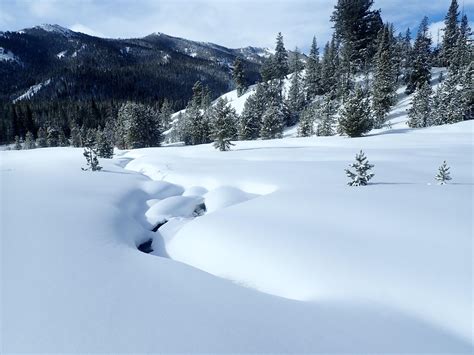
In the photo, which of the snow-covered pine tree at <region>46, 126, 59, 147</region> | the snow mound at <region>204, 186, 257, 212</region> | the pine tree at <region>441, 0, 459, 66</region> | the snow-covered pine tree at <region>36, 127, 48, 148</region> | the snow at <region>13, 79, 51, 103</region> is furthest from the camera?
the snow at <region>13, 79, 51, 103</region>

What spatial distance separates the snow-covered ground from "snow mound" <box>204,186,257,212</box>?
4.86 feet

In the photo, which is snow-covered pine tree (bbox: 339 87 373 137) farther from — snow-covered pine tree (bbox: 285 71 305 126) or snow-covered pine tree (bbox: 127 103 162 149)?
snow-covered pine tree (bbox: 127 103 162 149)

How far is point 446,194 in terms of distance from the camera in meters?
8.76

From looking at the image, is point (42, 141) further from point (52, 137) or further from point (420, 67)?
point (420, 67)

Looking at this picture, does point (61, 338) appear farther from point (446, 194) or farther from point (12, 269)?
point (446, 194)

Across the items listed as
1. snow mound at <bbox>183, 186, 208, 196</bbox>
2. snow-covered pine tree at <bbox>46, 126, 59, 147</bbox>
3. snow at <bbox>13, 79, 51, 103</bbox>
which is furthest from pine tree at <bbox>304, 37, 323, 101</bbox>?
snow at <bbox>13, 79, 51, 103</bbox>

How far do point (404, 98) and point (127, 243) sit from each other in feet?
185

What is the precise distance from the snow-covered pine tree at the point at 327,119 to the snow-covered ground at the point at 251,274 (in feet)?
119

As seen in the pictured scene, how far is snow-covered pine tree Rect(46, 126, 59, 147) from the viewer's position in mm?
86812

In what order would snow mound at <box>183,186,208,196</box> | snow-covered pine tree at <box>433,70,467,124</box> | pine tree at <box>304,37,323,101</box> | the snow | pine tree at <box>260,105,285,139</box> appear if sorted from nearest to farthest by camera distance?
1. snow mound at <box>183,186,208,196</box>
2. snow-covered pine tree at <box>433,70,467,124</box>
3. pine tree at <box>260,105,285,139</box>
4. pine tree at <box>304,37,323,101</box>
5. the snow

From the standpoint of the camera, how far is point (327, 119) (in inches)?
1804

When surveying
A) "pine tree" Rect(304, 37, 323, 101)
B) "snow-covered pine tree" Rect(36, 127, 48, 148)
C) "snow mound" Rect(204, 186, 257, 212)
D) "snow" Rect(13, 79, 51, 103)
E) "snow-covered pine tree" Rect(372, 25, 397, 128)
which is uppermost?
"snow" Rect(13, 79, 51, 103)

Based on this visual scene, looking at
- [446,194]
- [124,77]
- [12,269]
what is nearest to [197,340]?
[12,269]

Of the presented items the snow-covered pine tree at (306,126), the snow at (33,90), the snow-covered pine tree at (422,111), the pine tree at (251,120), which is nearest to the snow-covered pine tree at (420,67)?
the snow-covered pine tree at (422,111)
